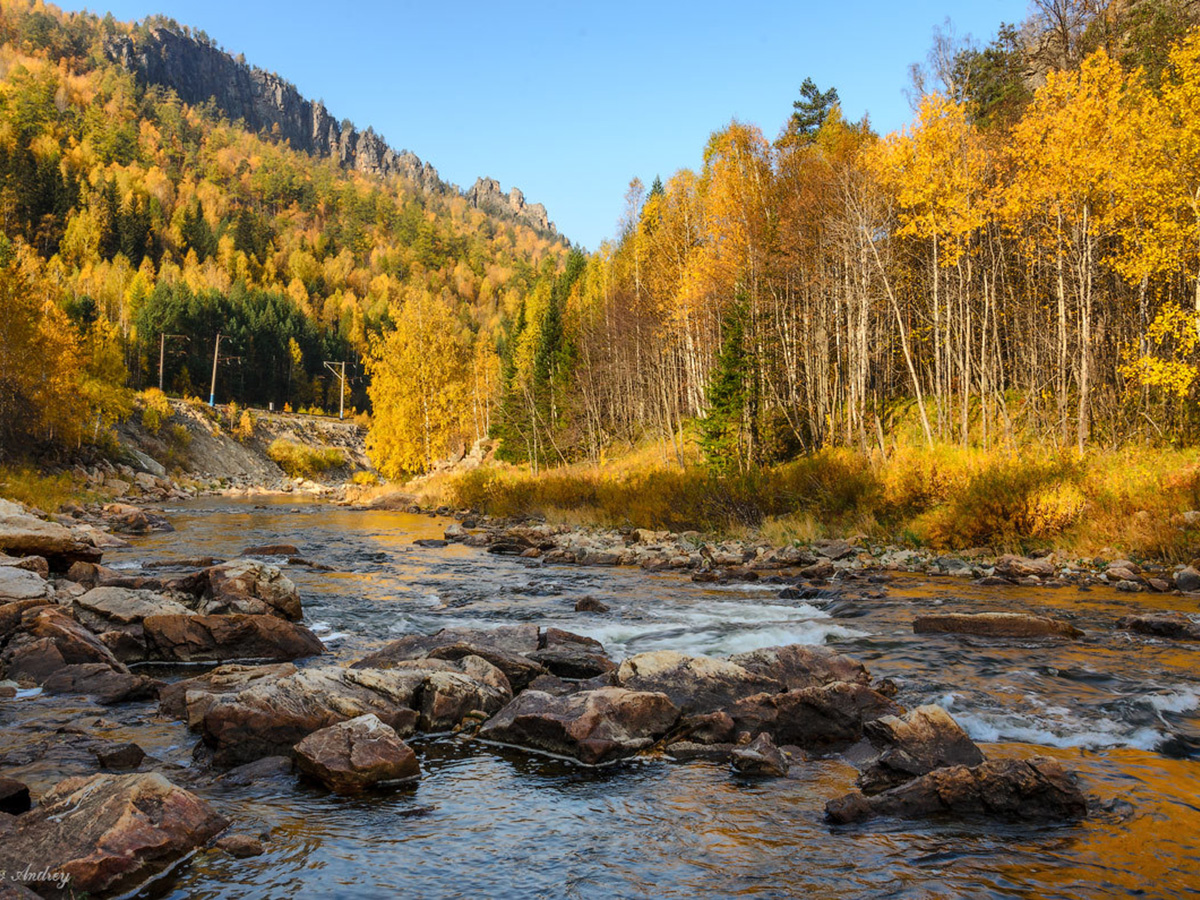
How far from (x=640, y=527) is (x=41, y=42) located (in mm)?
215509

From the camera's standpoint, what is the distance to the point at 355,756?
471 cm

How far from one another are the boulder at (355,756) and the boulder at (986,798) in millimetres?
2686

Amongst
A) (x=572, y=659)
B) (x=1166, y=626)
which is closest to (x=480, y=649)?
(x=572, y=659)

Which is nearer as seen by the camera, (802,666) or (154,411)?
(802,666)

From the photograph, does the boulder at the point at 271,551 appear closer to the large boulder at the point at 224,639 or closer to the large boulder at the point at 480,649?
the large boulder at the point at 224,639

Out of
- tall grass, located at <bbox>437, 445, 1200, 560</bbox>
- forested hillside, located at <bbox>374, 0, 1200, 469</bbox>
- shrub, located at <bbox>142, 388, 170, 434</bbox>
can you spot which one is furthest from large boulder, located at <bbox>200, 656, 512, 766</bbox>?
shrub, located at <bbox>142, 388, 170, 434</bbox>

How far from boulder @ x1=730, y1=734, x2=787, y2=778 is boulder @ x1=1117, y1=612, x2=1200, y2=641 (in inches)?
225

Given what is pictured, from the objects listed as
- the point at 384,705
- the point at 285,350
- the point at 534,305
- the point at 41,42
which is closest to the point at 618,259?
the point at 534,305

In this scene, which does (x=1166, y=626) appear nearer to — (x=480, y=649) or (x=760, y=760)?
(x=760, y=760)

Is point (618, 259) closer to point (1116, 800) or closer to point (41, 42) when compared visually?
point (1116, 800)

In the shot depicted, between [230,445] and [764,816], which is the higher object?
[230,445]

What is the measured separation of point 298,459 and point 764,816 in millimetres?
66987

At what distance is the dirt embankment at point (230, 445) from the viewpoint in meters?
52.9

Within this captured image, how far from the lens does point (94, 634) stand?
25.7 feet
